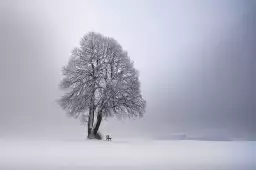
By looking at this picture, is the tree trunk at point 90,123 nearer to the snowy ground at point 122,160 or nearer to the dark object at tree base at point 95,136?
the dark object at tree base at point 95,136

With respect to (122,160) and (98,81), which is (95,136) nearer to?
(98,81)

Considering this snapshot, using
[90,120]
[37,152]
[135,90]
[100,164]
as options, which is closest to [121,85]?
[135,90]

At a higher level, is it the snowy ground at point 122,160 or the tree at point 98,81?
the tree at point 98,81

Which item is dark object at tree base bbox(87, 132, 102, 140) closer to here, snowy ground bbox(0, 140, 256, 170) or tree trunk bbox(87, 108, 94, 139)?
tree trunk bbox(87, 108, 94, 139)

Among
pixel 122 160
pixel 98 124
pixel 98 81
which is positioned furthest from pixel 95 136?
pixel 122 160

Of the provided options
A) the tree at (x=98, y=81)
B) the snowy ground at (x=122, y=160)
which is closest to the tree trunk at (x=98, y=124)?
the tree at (x=98, y=81)

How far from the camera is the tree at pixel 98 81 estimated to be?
12062 millimetres

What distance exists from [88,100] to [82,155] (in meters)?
4.38

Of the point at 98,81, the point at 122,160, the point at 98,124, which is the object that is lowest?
the point at 122,160

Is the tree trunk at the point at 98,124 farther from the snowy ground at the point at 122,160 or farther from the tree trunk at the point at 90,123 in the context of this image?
the snowy ground at the point at 122,160

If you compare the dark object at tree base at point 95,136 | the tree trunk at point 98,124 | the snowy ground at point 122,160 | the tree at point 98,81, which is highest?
the tree at point 98,81

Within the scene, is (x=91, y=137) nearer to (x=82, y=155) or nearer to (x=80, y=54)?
(x=80, y=54)

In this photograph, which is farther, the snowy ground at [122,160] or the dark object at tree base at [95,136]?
the dark object at tree base at [95,136]

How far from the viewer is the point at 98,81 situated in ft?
40.1
